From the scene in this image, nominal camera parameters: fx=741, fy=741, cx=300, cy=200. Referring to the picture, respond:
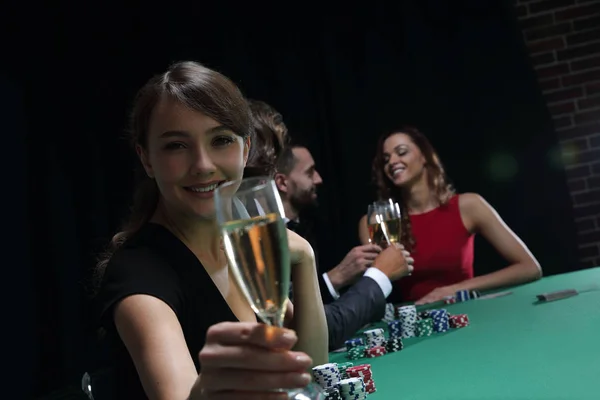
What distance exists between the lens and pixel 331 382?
4.60ft

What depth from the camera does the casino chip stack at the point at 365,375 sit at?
1421 mm

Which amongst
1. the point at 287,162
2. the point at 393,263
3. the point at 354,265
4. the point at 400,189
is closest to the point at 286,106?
the point at 400,189

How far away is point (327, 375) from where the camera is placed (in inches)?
55.5

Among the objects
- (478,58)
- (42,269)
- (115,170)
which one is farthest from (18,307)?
(478,58)

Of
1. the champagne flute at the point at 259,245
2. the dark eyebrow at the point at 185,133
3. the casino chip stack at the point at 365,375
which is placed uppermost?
the dark eyebrow at the point at 185,133

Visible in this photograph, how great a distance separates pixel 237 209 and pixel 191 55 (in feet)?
12.6

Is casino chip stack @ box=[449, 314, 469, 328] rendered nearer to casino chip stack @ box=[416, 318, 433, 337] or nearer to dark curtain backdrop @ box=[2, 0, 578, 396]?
casino chip stack @ box=[416, 318, 433, 337]

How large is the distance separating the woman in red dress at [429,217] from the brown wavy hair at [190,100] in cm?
231

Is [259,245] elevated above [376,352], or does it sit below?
above

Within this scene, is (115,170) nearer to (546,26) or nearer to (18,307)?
(18,307)

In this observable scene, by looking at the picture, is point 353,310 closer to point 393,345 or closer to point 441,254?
point 393,345

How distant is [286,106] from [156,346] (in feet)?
11.8

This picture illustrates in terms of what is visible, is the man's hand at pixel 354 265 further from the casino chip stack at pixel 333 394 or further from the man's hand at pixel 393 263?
the casino chip stack at pixel 333 394

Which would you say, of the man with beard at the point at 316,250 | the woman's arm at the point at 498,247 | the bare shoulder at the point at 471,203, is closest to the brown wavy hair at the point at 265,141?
the man with beard at the point at 316,250
